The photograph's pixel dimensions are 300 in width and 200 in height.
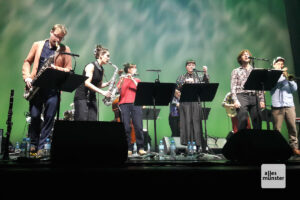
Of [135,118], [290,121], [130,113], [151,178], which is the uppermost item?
[130,113]

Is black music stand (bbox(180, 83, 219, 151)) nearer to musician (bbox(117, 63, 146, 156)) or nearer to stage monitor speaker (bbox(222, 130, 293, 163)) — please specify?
musician (bbox(117, 63, 146, 156))

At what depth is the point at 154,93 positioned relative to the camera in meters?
4.43

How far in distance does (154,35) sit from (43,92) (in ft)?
20.2

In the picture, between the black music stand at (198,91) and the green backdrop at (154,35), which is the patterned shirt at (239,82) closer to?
the black music stand at (198,91)

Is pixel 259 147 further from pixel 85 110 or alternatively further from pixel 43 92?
pixel 43 92

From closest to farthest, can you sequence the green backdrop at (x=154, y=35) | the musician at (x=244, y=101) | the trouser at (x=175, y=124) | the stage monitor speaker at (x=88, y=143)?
the stage monitor speaker at (x=88, y=143) → the musician at (x=244, y=101) → the trouser at (x=175, y=124) → the green backdrop at (x=154, y=35)

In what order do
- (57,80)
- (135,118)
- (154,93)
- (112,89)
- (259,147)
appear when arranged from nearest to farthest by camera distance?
(259,147), (57,80), (154,93), (135,118), (112,89)

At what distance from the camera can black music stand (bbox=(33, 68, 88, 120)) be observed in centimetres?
337

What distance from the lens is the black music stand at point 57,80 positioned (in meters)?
3.37

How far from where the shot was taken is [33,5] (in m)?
8.54

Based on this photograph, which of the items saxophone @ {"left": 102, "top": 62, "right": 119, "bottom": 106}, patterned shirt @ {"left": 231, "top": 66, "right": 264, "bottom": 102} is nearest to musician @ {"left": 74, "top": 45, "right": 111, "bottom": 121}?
saxophone @ {"left": 102, "top": 62, "right": 119, "bottom": 106}

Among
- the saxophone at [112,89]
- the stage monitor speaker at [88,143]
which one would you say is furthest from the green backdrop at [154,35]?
the stage monitor speaker at [88,143]

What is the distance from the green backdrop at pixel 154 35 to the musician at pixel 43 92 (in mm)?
4584

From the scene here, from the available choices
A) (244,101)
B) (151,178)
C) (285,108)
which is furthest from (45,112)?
(285,108)
